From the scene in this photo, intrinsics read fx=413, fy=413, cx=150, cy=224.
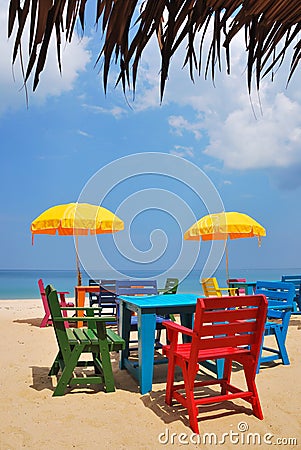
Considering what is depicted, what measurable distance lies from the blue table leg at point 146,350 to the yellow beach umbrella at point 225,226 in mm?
4740

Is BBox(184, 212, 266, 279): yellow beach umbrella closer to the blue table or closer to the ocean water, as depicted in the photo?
the ocean water

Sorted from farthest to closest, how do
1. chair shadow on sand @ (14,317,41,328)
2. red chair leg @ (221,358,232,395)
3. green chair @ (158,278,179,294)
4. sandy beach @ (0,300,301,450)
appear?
chair shadow on sand @ (14,317,41,328), green chair @ (158,278,179,294), red chair leg @ (221,358,232,395), sandy beach @ (0,300,301,450)

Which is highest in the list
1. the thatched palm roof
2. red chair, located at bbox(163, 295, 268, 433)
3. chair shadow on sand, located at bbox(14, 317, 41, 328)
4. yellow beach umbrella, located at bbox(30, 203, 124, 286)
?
the thatched palm roof

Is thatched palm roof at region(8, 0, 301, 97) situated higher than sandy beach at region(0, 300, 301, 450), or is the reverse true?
thatched palm roof at region(8, 0, 301, 97)

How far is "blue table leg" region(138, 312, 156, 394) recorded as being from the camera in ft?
11.6

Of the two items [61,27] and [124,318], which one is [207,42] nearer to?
[61,27]

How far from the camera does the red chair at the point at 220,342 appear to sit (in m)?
2.83

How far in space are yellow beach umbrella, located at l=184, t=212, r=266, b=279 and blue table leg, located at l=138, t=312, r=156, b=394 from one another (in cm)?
474

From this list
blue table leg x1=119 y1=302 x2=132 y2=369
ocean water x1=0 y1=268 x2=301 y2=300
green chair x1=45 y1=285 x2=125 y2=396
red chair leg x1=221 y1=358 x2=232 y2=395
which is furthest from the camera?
ocean water x1=0 y1=268 x2=301 y2=300

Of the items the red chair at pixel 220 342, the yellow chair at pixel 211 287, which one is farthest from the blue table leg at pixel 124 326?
the yellow chair at pixel 211 287

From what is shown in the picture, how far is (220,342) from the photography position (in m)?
2.96

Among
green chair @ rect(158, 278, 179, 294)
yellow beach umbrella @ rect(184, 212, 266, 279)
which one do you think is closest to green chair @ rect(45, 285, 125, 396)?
green chair @ rect(158, 278, 179, 294)

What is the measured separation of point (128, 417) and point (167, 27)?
8.52ft

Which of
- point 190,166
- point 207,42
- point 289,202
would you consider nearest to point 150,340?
point 207,42
